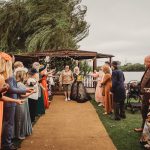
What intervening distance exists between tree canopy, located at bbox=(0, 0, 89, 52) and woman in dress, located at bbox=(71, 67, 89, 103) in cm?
747

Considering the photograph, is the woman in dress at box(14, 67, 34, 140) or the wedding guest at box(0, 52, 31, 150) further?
the woman in dress at box(14, 67, 34, 140)

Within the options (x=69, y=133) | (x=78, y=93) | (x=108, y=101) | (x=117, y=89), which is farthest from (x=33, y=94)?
(x=78, y=93)

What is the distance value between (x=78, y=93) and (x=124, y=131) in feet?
24.5

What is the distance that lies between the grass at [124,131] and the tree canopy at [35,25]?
12472 mm

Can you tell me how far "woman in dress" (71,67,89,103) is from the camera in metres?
16.2

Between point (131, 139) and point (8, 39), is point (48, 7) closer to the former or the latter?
point (8, 39)

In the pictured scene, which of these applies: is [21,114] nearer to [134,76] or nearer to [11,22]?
[134,76]

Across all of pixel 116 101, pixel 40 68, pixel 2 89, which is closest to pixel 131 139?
pixel 116 101

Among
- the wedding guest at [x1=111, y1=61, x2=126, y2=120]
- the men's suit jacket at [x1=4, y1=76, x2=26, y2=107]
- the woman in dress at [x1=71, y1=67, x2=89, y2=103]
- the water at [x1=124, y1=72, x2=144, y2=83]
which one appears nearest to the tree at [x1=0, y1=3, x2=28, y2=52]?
the water at [x1=124, y1=72, x2=144, y2=83]

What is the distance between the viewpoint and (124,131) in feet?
29.3

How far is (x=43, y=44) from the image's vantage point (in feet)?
77.4

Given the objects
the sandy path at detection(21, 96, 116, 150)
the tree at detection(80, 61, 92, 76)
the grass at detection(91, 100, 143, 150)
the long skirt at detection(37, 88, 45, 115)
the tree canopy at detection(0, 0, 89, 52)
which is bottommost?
the sandy path at detection(21, 96, 116, 150)

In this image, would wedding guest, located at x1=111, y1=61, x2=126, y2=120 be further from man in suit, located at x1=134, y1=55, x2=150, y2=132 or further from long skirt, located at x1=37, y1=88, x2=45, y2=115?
long skirt, located at x1=37, y1=88, x2=45, y2=115

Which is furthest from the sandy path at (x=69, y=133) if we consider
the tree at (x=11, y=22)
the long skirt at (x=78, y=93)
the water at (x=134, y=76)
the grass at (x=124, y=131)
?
the tree at (x=11, y=22)
